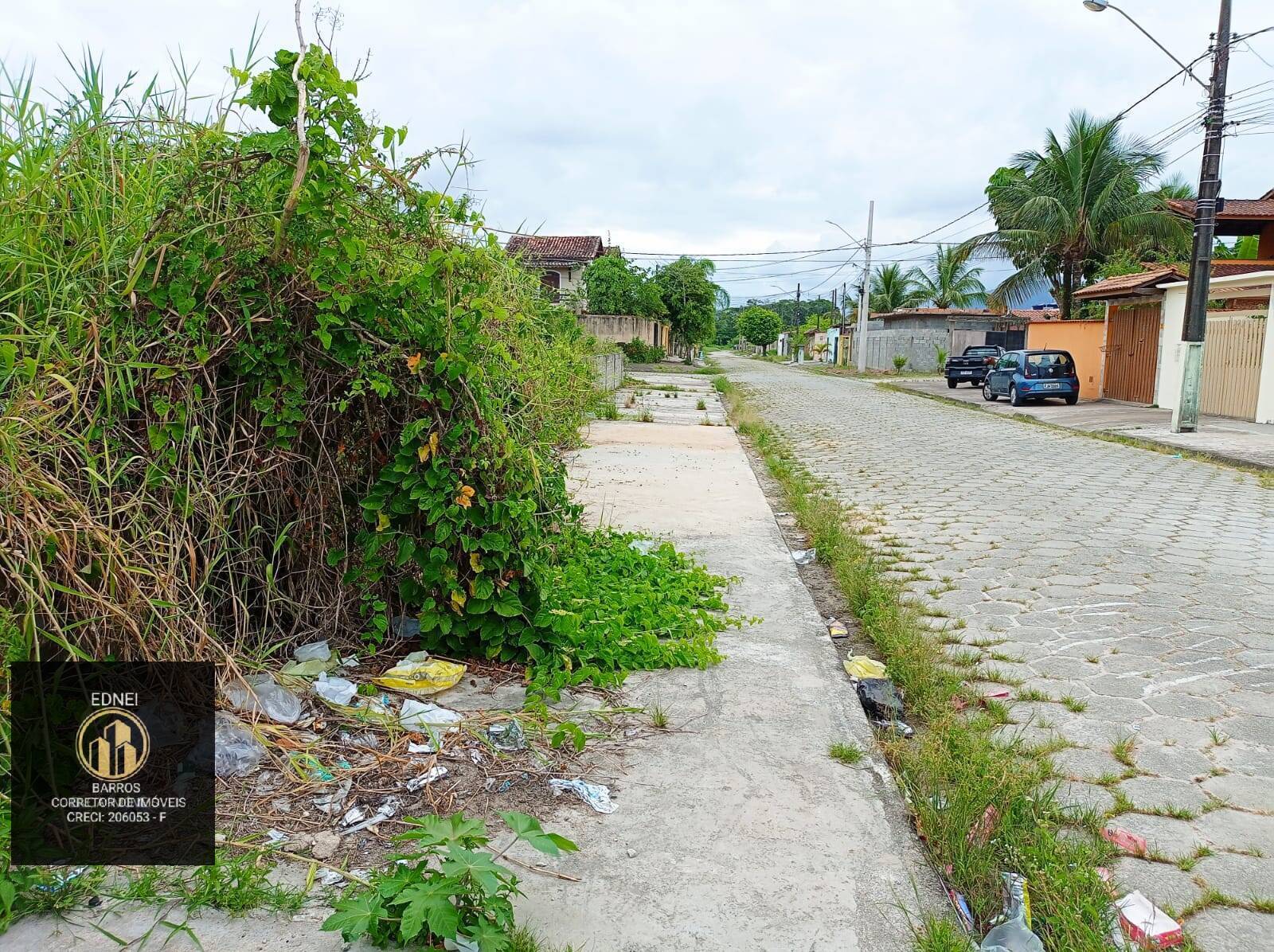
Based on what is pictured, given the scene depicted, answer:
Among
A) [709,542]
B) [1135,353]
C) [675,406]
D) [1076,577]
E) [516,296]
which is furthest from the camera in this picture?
[1135,353]

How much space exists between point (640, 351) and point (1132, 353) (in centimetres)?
2011

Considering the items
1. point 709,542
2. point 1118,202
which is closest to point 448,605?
point 709,542

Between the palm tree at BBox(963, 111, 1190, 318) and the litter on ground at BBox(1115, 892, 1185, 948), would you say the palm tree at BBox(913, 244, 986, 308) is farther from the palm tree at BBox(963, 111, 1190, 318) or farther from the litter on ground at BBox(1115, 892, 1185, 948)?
the litter on ground at BBox(1115, 892, 1185, 948)

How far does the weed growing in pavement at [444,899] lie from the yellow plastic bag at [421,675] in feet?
4.51

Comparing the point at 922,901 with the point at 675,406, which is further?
the point at 675,406

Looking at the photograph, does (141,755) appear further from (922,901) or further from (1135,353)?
(1135,353)

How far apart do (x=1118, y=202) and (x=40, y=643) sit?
1379 inches

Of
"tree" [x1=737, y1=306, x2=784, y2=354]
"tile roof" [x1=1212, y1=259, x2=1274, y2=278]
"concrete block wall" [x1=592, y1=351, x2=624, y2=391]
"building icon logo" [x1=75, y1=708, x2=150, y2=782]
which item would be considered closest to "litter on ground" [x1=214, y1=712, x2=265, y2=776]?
"building icon logo" [x1=75, y1=708, x2=150, y2=782]

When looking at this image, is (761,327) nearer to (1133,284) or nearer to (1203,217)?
(1133,284)

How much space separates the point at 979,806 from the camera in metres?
A: 3.07

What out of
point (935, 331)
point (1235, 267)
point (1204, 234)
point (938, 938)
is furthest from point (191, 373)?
point (935, 331)

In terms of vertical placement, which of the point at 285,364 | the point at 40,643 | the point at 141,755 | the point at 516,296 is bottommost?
the point at 141,755

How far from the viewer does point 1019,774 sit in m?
3.37

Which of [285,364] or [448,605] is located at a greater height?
[285,364]
